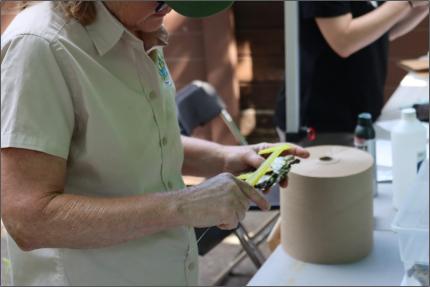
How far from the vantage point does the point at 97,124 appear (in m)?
0.91

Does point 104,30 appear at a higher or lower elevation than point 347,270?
higher

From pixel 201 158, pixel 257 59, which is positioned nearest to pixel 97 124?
pixel 201 158

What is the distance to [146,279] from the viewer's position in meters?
1.02

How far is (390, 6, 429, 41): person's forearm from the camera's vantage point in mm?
1366

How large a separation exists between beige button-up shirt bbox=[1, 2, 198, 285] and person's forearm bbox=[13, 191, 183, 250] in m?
0.07

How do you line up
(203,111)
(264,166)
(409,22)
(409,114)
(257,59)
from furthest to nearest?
(257,59)
(203,111)
(409,22)
(409,114)
(264,166)

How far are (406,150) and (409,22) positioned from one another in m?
0.34

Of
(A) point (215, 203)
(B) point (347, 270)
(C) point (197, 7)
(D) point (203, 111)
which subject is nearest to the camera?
(C) point (197, 7)

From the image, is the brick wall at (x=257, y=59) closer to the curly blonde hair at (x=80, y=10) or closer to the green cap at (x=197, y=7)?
the curly blonde hair at (x=80, y=10)

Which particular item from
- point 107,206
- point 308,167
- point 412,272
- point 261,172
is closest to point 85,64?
point 107,206

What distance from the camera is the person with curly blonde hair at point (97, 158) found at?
2.87ft

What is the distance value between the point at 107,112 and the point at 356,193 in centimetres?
56

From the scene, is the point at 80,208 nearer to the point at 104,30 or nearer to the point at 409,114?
the point at 104,30

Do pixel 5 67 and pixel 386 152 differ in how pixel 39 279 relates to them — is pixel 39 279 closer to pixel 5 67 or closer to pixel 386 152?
pixel 5 67
